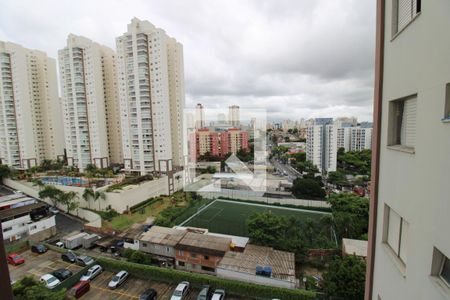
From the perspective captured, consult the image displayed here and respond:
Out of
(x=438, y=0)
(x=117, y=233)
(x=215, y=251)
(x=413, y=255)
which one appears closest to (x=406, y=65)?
(x=438, y=0)

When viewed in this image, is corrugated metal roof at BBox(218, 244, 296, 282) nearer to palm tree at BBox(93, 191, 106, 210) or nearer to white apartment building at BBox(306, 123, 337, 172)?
palm tree at BBox(93, 191, 106, 210)

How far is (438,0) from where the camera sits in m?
1.35

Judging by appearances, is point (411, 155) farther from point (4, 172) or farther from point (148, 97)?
point (4, 172)

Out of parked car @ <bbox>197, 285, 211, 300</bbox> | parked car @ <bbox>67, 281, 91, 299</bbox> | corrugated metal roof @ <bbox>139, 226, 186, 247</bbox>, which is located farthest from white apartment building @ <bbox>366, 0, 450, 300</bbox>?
parked car @ <bbox>67, 281, 91, 299</bbox>

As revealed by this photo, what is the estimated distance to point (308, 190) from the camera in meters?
16.9

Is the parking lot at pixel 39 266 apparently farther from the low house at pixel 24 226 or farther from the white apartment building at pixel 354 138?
the white apartment building at pixel 354 138

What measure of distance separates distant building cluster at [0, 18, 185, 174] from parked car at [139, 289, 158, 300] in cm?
1381

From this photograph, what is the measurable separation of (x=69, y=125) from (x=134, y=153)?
389 inches

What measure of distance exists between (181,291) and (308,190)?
12.8 meters

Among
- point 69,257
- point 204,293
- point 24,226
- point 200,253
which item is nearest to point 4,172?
point 24,226

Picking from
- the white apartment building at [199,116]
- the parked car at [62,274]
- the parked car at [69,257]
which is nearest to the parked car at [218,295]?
the parked car at [62,274]

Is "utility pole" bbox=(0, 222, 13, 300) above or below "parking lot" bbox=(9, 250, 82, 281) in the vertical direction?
above

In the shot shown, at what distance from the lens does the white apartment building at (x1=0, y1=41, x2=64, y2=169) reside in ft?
81.2

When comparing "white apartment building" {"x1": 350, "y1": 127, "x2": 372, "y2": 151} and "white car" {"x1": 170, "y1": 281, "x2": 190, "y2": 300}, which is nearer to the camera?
→ "white car" {"x1": 170, "y1": 281, "x2": 190, "y2": 300}
